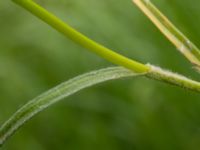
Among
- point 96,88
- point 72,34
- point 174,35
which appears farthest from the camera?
point 96,88

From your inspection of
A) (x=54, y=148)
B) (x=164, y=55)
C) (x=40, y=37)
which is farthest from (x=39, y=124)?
(x=164, y=55)

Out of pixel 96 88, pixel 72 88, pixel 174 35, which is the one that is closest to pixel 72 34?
pixel 72 88

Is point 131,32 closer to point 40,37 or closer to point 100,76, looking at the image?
point 40,37

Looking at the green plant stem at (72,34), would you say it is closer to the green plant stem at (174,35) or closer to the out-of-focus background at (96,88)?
the green plant stem at (174,35)

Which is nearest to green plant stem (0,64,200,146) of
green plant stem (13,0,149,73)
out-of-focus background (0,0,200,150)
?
green plant stem (13,0,149,73)

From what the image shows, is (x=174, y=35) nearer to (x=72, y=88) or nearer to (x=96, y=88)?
(x=72, y=88)

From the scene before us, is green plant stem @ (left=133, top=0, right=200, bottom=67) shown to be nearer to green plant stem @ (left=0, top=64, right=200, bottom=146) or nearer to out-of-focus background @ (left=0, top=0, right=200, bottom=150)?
green plant stem @ (left=0, top=64, right=200, bottom=146)
